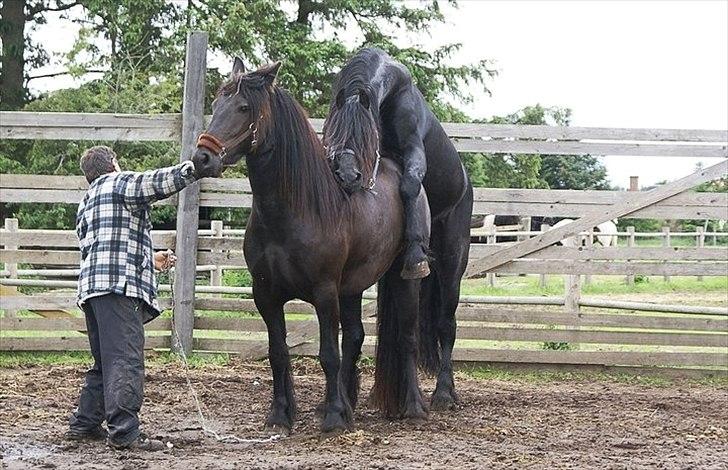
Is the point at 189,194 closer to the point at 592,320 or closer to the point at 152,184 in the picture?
the point at 152,184

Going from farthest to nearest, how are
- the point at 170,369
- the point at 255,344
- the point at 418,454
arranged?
the point at 255,344
the point at 170,369
the point at 418,454

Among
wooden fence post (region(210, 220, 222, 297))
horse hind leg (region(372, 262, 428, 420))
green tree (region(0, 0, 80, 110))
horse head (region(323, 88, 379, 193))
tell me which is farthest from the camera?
green tree (region(0, 0, 80, 110))

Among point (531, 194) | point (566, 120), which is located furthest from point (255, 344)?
point (566, 120)

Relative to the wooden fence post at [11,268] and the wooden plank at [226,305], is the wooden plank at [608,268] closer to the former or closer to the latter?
the wooden plank at [226,305]

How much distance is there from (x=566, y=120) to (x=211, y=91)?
7760mm

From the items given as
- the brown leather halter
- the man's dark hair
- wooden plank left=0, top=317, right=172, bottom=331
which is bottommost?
wooden plank left=0, top=317, right=172, bottom=331

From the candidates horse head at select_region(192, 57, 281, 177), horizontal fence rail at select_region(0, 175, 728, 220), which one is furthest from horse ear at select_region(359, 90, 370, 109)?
horizontal fence rail at select_region(0, 175, 728, 220)

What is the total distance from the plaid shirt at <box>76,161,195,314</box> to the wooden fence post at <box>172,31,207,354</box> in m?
3.27

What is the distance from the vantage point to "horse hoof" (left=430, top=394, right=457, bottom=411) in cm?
670

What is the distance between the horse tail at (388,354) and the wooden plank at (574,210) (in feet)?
6.97

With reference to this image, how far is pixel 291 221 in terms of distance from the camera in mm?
5383

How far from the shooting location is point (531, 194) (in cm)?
847

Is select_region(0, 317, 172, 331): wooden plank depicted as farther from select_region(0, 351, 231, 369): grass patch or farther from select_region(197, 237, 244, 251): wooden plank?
select_region(197, 237, 244, 251): wooden plank

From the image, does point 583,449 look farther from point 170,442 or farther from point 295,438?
point 170,442
